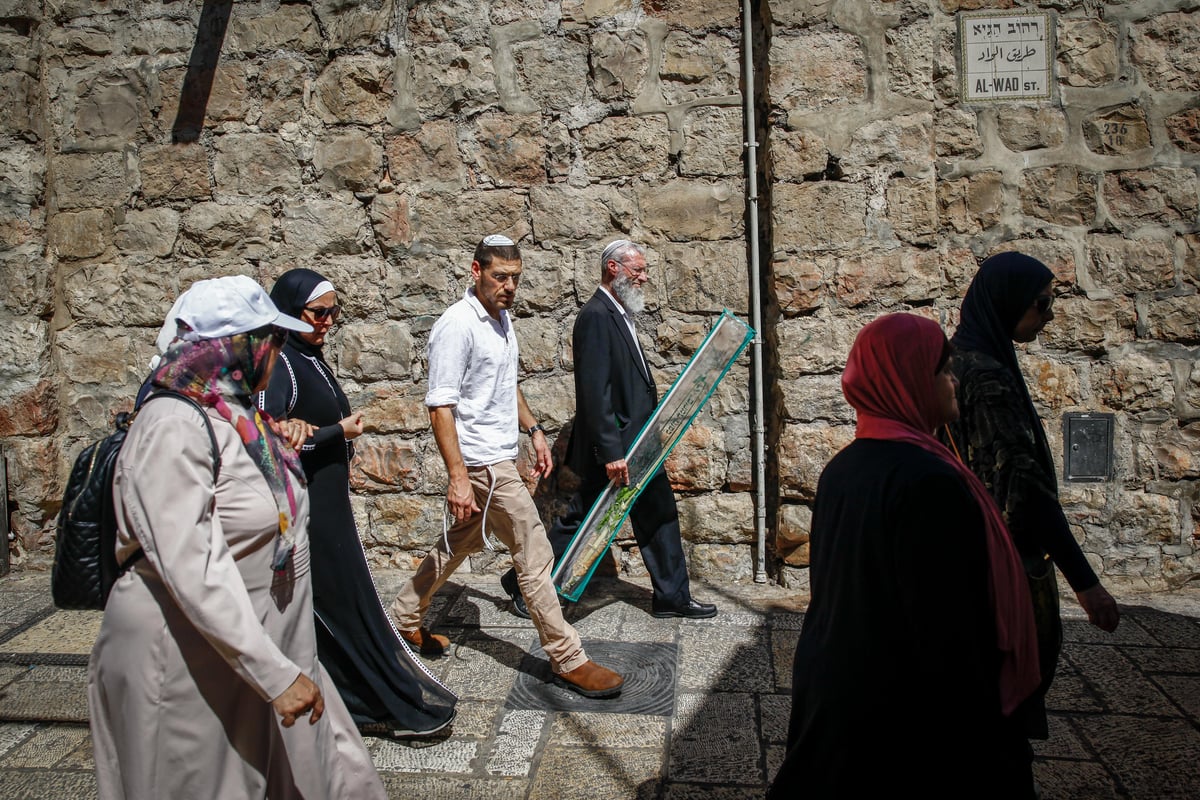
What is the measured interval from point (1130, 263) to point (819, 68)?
184cm

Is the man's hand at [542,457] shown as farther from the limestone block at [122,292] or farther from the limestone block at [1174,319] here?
the limestone block at [1174,319]

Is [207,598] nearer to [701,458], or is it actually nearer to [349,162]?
[701,458]

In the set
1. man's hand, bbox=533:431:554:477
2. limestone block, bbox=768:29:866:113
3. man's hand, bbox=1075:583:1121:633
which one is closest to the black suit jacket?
man's hand, bbox=533:431:554:477

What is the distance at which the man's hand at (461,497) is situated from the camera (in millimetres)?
3521

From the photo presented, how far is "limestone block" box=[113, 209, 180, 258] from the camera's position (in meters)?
5.19

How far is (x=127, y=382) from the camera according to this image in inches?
208

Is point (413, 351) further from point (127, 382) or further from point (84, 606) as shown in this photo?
point (84, 606)

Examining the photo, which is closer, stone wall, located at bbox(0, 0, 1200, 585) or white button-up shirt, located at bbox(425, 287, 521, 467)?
white button-up shirt, located at bbox(425, 287, 521, 467)

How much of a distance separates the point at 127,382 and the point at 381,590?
1.93m

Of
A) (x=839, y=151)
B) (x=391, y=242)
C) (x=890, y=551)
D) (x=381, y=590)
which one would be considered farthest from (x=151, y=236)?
(x=890, y=551)

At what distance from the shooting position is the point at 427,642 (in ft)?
12.9

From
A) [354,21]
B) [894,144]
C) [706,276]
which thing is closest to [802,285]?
[706,276]

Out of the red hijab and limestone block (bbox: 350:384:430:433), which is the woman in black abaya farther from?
limestone block (bbox: 350:384:430:433)

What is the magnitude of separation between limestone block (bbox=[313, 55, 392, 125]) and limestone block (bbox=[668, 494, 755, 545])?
2679 mm
